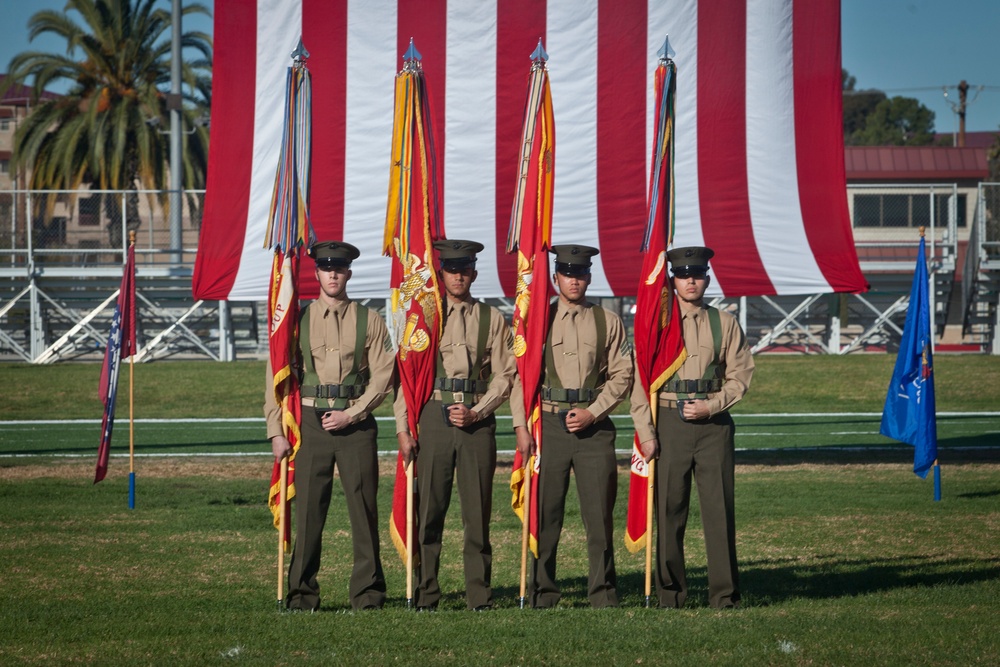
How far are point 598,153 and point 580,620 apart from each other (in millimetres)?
5880

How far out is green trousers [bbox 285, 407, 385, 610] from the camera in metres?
6.82

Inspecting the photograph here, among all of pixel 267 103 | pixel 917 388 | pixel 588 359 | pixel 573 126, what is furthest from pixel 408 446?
pixel 917 388

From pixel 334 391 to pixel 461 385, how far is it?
0.72 metres

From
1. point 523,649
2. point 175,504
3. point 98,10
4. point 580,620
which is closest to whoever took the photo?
point 523,649

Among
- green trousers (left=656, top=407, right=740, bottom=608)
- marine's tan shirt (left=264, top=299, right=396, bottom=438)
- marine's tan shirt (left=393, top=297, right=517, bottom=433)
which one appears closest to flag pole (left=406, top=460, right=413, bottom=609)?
marine's tan shirt (left=393, top=297, right=517, bottom=433)

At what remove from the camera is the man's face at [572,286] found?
703cm

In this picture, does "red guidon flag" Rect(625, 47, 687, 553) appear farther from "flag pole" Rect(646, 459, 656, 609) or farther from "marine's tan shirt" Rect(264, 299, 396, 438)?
"marine's tan shirt" Rect(264, 299, 396, 438)

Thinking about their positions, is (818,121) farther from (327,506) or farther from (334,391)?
(327,506)

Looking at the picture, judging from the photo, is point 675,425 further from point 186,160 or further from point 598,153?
point 186,160

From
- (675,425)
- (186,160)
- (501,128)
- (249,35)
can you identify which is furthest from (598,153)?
(186,160)

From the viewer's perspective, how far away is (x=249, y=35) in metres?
11.2

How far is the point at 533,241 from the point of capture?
24.8 feet

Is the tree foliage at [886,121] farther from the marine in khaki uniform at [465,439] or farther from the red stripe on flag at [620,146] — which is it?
the marine in khaki uniform at [465,439]

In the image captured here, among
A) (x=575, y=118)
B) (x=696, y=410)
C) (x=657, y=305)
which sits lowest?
(x=696, y=410)
